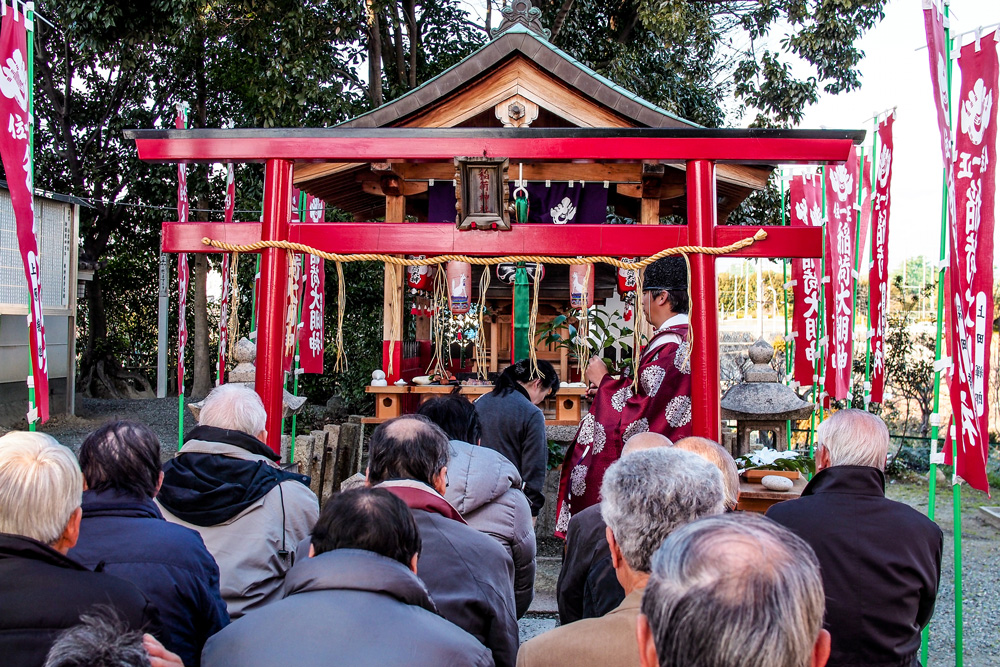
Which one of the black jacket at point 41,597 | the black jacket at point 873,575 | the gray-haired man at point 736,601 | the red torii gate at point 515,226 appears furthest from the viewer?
the red torii gate at point 515,226

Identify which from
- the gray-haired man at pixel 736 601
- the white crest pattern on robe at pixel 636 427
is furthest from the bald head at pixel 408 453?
the white crest pattern on robe at pixel 636 427

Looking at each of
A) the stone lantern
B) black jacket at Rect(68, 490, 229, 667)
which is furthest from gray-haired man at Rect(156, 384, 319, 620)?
the stone lantern

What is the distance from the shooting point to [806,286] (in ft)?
25.8

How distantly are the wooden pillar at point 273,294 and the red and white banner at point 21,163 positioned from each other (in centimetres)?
119

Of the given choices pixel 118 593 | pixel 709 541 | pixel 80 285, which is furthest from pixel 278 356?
pixel 80 285

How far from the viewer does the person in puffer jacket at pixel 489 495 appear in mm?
2998

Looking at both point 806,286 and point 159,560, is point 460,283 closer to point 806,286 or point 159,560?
point 806,286

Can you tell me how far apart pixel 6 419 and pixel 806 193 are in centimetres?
1297

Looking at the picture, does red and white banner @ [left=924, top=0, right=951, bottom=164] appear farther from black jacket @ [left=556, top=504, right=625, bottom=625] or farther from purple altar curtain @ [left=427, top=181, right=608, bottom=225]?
purple altar curtain @ [left=427, top=181, right=608, bottom=225]

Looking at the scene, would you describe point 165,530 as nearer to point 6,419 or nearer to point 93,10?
point 93,10

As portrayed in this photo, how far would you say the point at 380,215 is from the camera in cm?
988

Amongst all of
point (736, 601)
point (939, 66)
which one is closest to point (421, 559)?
point (736, 601)

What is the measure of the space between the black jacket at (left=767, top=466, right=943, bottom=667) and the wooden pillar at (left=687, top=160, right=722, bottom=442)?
5.49 feet

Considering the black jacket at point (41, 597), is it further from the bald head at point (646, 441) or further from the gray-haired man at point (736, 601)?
the bald head at point (646, 441)
